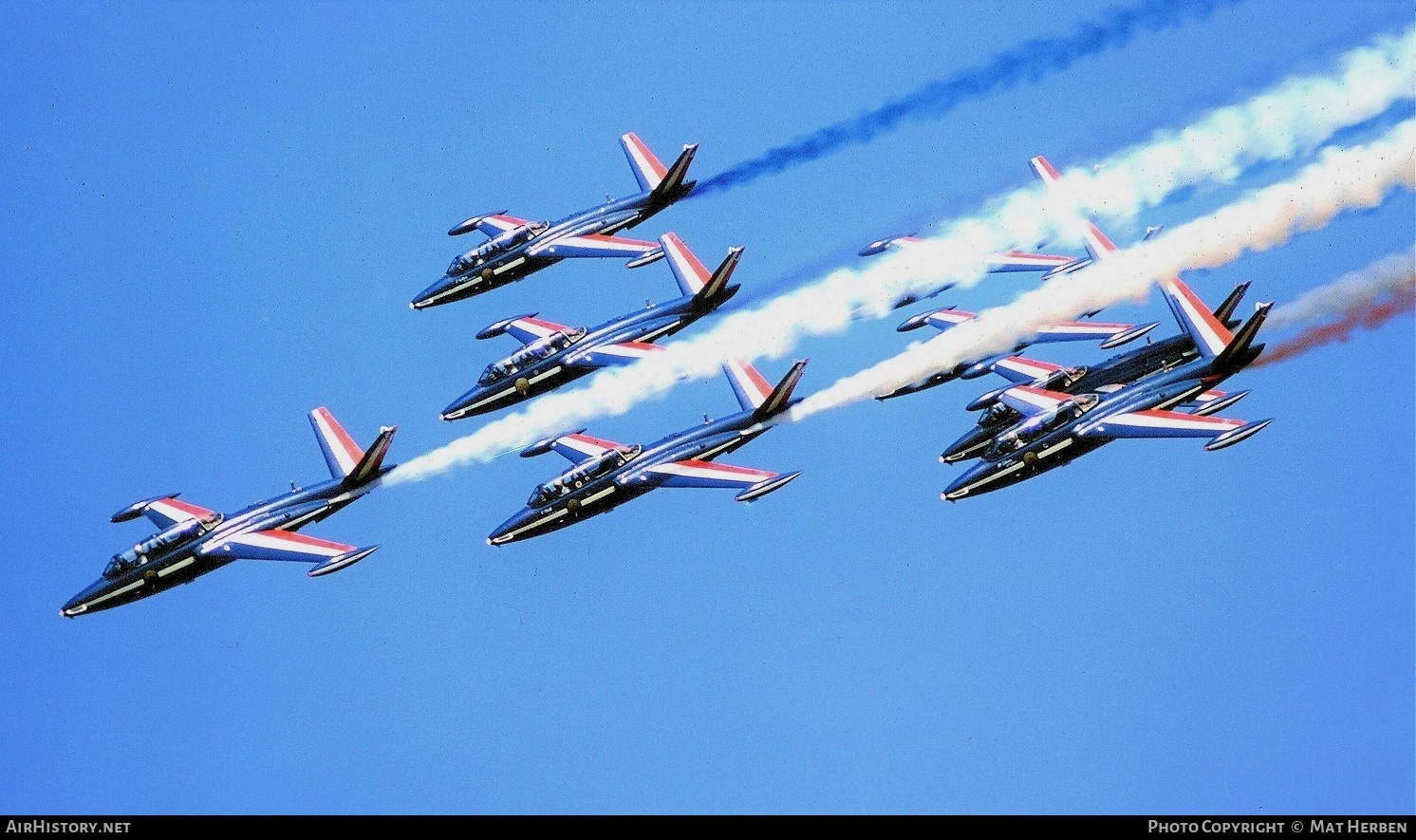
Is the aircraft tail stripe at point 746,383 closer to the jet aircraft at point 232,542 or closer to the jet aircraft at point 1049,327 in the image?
the jet aircraft at point 1049,327

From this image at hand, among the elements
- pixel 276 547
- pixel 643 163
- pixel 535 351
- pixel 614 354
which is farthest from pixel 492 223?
pixel 276 547

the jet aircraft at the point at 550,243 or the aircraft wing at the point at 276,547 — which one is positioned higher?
the jet aircraft at the point at 550,243

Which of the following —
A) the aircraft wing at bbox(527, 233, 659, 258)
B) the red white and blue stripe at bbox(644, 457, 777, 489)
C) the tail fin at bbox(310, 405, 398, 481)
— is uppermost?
the aircraft wing at bbox(527, 233, 659, 258)

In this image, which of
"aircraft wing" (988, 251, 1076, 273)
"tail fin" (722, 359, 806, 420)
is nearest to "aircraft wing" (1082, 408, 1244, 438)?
"tail fin" (722, 359, 806, 420)

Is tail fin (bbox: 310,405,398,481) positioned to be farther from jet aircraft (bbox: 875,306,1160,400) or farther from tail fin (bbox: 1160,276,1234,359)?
tail fin (bbox: 1160,276,1234,359)

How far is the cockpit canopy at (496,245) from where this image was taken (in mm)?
96375

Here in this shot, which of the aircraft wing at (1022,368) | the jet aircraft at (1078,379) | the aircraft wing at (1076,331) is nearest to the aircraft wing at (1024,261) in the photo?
the aircraft wing at (1076,331)

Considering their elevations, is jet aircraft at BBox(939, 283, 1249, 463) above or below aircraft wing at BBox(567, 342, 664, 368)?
below

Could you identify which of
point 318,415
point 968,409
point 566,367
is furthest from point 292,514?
point 968,409

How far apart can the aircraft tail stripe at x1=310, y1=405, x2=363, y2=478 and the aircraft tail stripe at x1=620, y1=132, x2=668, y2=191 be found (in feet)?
57.8

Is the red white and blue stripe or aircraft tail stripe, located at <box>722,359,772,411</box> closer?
the red white and blue stripe

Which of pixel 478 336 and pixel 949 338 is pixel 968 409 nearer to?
pixel 949 338

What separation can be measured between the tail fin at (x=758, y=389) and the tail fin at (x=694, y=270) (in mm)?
4604

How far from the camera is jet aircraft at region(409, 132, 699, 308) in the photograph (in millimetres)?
95938
